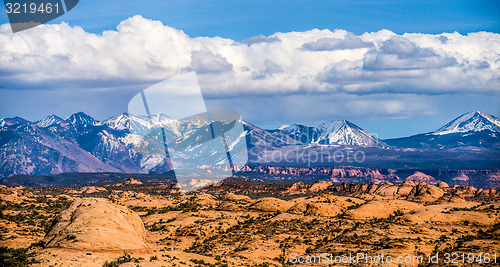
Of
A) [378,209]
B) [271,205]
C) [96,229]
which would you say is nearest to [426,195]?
[378,209]

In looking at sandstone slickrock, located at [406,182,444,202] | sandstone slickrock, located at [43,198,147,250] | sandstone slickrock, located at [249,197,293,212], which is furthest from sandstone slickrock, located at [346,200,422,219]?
sandstone slickrock, located at [406,182,444,202]

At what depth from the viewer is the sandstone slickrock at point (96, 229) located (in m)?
63.9

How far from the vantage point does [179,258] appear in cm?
6762

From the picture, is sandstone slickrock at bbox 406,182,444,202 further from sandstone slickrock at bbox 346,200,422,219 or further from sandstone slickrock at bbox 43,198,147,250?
sandstone slickrock at bbox 43,198,147,250

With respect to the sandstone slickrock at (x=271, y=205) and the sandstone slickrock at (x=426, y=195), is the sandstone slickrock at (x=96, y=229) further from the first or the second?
the sandstone slickrock at (x=426, y=195)

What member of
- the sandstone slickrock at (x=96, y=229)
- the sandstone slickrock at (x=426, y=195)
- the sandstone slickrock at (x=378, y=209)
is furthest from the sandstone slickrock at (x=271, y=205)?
the sandstone slickrock at (x=426, y=195)

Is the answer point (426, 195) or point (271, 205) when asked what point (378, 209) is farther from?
point (426, 195)

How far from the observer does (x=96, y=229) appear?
66.1 m

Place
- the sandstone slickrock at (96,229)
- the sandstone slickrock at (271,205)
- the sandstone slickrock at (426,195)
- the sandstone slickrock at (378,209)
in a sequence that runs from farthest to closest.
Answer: the sandstone slickrock at (426,195), the sandstone slickrock at (271,205), the sandstone slickrock at (378,209), the sandstone slickrock at (96,229)

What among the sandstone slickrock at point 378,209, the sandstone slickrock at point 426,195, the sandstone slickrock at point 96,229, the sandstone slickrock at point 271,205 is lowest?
the sandstone slickrock at point 426,195

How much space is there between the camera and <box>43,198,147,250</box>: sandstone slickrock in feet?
210

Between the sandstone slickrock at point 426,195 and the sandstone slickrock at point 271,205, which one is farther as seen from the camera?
the sandstone slickrock at point 426,195

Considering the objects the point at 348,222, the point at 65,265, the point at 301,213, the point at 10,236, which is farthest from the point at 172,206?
the point at 65,265

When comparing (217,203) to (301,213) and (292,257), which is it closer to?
(301,213)
